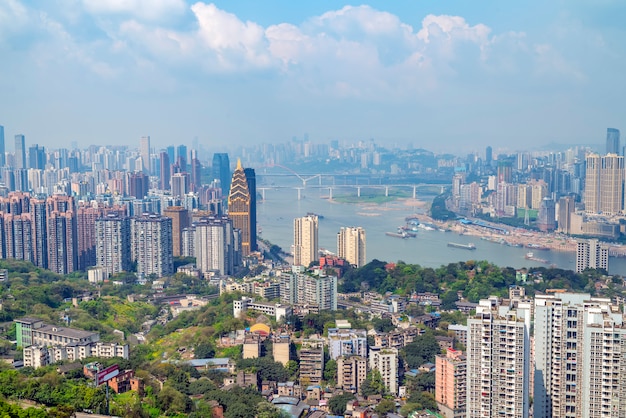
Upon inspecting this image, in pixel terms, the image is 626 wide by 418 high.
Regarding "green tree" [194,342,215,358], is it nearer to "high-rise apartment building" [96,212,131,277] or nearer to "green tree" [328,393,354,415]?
"green tree" [328,393,354,415]

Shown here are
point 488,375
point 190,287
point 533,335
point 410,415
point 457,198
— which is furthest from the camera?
point 457,198

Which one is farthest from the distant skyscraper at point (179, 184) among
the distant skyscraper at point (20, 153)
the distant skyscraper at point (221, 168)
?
the distant skyscraper at point (20, 153)

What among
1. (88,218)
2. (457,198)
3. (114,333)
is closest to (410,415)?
(114,333)

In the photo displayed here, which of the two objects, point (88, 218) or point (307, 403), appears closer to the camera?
point (307, 403)

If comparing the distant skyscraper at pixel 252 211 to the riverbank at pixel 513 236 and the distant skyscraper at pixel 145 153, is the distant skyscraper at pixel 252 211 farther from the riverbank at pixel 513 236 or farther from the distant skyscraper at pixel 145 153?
the distant skyscraper at pixel 145 153

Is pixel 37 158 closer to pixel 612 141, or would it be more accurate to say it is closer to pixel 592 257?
pixel 612 141

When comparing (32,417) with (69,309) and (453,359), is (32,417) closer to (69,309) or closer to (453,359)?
(453,359)
